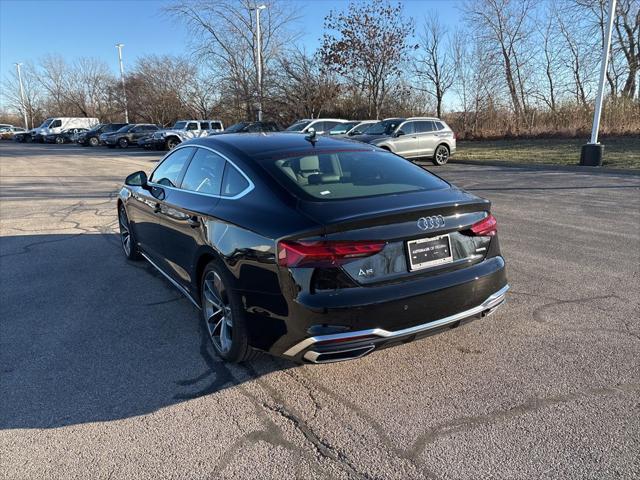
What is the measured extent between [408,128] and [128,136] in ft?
82.3

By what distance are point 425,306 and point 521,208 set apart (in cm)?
727

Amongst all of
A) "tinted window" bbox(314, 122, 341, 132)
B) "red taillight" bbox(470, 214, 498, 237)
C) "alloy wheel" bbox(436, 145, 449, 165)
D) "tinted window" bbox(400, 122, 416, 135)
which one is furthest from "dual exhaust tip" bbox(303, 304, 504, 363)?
"tinted window" bbox(314, 122, 341, 132)

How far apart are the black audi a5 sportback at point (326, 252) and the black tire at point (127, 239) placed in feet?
7.10

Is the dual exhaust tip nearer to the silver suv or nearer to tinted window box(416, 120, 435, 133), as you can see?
the silver suv

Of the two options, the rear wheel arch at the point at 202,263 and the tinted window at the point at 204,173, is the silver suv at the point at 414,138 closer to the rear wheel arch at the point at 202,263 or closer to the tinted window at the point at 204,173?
the tinted window at the point at 204,173

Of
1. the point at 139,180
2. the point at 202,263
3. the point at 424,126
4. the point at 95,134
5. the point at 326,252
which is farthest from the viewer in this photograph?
the point at 95,134

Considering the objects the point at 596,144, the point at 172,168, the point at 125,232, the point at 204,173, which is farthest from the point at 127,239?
the point at 596,144

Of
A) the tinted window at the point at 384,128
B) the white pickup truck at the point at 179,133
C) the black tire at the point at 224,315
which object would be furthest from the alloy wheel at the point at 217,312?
the white pickup truck at the point at 179,133

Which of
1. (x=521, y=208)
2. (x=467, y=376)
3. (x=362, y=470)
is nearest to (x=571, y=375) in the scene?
(x=467, y=376)

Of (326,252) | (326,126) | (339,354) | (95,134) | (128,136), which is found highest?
(95,134)

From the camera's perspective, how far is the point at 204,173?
4055 millimetres

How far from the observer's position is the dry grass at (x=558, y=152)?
1688 cm

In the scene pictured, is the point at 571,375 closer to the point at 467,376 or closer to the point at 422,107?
the point at 467,376

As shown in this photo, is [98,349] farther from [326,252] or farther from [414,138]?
[414,138]
